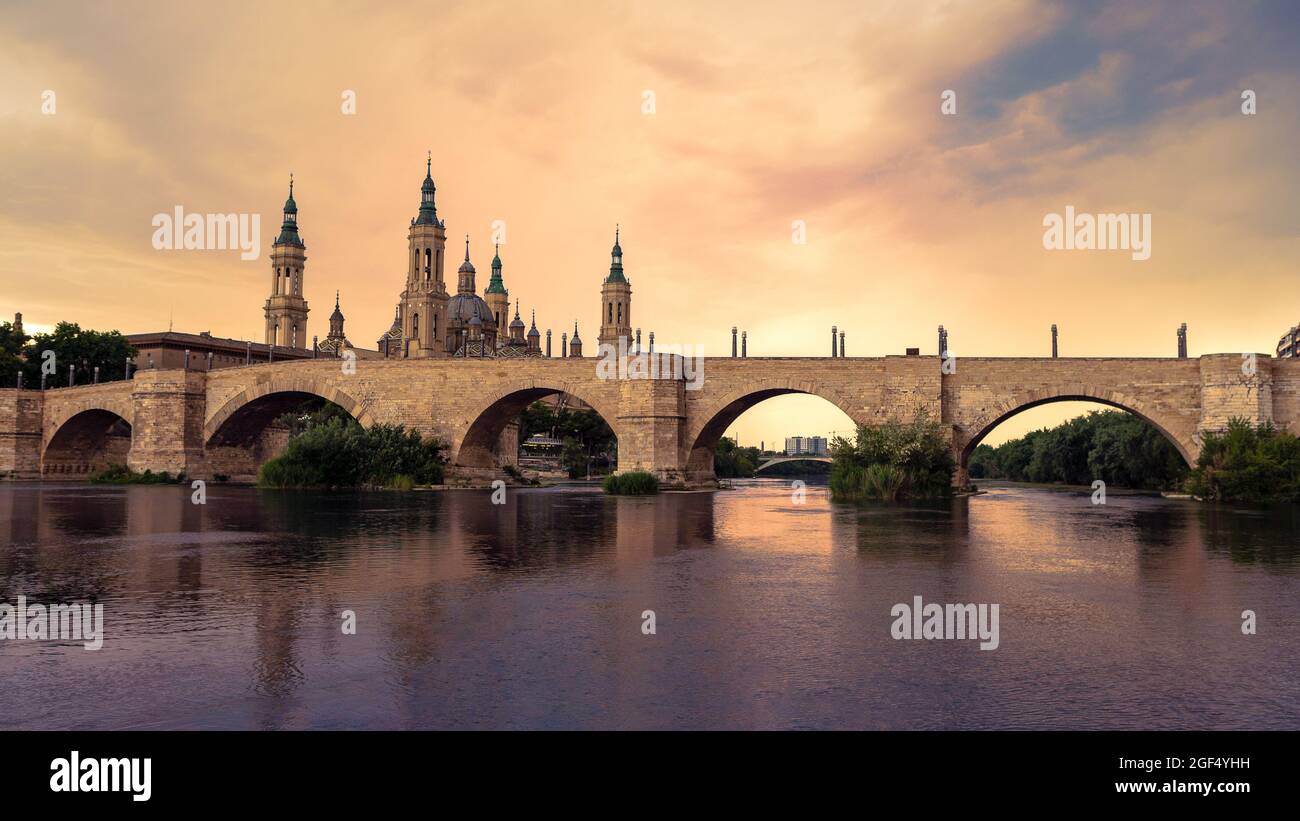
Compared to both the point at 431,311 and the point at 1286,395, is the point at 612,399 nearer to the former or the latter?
the point at 1286,395

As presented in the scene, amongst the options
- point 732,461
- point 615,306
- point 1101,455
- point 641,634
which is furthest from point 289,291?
point 641,634

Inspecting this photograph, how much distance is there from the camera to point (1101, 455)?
57.8 meters

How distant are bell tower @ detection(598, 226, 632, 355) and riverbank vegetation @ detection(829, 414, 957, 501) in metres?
79.6

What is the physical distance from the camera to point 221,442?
5631 cm

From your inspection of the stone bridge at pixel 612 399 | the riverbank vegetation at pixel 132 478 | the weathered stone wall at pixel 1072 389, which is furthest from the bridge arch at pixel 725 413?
the riverbank vegetation at pixel 132 478

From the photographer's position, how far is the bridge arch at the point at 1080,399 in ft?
128

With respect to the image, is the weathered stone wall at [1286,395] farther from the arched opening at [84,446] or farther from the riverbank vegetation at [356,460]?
the arched opening at [84,446]

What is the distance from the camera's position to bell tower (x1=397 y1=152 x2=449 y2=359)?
92.6 m

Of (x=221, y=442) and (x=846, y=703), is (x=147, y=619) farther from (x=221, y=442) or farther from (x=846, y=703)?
(x=221, y=442)

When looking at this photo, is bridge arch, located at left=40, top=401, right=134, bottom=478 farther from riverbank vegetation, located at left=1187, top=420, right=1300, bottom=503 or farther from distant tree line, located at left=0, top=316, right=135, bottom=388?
riverbank vegetation, located at left=1187, top=420, right=1300, bottom=503

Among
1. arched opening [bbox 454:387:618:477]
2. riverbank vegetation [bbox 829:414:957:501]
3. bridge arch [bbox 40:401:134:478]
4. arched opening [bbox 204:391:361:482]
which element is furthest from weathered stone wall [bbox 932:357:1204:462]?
bridge arch [bbox 40:401:134:478]

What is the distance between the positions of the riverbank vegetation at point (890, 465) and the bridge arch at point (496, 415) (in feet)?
42.0

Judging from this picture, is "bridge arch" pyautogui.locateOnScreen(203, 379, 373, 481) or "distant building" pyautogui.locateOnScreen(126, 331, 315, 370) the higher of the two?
"distant building" pyautogui.locateOnScreen(126, 331, 315, 370)
